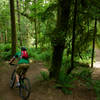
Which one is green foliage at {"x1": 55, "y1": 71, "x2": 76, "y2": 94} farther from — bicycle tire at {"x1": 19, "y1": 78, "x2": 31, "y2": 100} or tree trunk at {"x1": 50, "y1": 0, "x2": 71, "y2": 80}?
bicycle tire at {"x1": 19, "y1": 78, "x2": 31, "y2": 100}

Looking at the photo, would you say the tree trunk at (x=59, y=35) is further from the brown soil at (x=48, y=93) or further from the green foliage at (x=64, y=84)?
the brown soil at (x=48, y=93)

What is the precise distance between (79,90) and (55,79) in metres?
1.35

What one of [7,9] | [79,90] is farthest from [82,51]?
[7,9]

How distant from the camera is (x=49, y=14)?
250 inches

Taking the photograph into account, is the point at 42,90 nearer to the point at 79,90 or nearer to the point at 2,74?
the point at 79,90

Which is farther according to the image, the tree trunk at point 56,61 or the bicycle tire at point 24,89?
the tree trunk at point 56,61

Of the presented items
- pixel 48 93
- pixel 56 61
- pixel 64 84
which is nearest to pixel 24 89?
pixel 48 93

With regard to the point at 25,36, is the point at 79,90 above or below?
below

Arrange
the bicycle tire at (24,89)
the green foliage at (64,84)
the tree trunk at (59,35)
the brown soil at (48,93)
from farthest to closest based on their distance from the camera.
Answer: the green foliage at (64,84)
the tree trunk at (59,35)
the brown soil at (48,93)
the bicycle tire at (24,89)

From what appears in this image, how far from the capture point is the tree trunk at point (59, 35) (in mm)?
5540

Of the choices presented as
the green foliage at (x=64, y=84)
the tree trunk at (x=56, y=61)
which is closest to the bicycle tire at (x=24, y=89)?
the green foliage at (x=64, y=84)

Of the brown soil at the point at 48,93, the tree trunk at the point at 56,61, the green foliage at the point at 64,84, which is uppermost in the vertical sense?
the tree trunk at the point at 56,61

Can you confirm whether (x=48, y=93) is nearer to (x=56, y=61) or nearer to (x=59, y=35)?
(x=56, y=61)

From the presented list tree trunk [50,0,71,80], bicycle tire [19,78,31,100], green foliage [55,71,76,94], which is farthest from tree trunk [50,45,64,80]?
bicycle tire [19,78,31,100]
